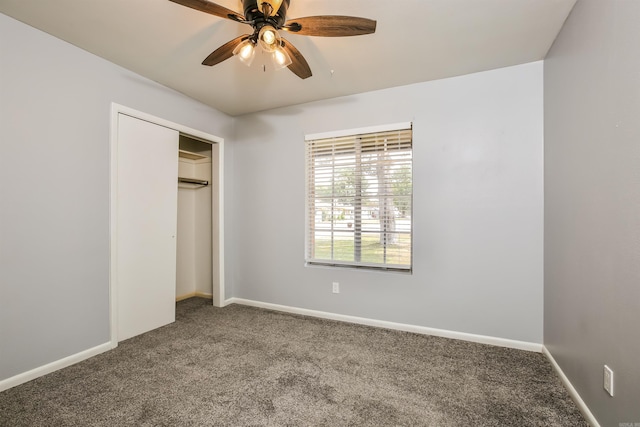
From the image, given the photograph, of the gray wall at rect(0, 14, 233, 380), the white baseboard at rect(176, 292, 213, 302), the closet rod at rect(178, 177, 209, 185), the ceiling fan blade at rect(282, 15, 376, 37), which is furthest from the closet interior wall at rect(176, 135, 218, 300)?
the ceiling fan blade at rect(282, 15, 376, 37)

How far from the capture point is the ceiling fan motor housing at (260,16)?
1.55 metres

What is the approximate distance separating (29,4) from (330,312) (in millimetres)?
3531

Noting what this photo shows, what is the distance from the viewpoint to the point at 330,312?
3361mm

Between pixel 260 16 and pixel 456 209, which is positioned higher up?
pixel 260 16

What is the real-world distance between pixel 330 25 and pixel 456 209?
2007mm

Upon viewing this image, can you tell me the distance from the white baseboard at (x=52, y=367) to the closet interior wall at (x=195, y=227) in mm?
1722

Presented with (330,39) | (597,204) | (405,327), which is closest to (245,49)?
(330,39)

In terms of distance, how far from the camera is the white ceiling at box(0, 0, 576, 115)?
6.18 feet

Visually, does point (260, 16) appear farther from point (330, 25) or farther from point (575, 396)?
point (575, 396)

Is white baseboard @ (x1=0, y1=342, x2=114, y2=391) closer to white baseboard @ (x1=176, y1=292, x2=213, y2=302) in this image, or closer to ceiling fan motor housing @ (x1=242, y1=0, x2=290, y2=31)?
white baseboard @ (x1=176, y1=292, x2=213, y2=302)

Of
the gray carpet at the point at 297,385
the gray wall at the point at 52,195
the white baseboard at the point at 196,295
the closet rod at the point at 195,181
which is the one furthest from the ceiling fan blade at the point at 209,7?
the white baseboard at the point at 196,295

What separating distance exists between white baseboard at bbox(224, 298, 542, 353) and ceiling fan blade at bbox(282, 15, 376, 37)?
2.66 meters

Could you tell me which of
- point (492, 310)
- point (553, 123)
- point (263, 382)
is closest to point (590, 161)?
point (553, 123)

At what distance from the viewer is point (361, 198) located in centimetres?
327
